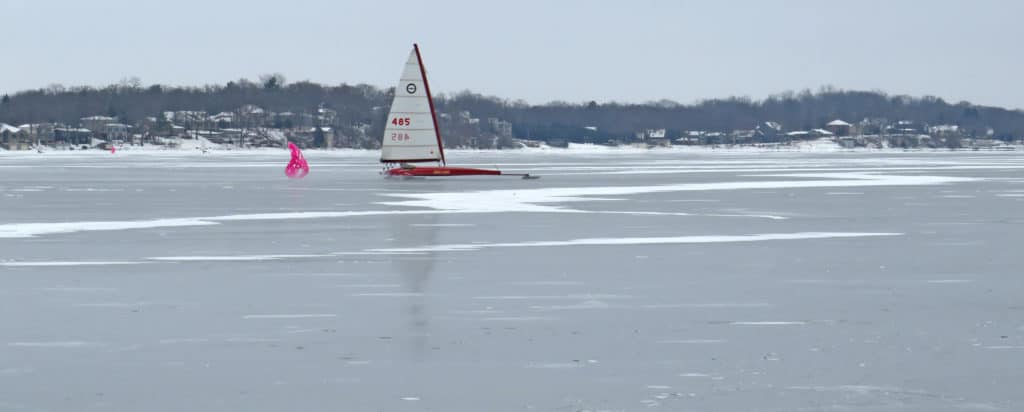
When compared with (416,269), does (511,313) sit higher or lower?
higher

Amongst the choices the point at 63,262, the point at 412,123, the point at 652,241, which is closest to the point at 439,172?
the point at 412,123

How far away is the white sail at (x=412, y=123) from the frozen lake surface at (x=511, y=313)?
87.4 ft

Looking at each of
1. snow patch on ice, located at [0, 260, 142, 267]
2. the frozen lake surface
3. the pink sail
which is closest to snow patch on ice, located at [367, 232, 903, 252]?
the frozen lake surface

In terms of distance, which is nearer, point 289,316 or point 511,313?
point 289,316

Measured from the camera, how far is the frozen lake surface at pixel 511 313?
29.4ft

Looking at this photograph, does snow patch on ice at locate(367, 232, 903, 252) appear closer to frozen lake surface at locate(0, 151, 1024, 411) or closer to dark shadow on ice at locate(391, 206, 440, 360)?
frozen lake surface at locate(0, 151, 1024, 411)

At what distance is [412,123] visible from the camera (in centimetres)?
5456

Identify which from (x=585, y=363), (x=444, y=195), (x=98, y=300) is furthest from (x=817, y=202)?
(x=585, y=363)

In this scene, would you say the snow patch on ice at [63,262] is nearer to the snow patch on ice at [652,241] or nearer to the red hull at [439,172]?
the snow patch on ice at [652,241]

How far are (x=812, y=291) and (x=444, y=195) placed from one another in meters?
24.9

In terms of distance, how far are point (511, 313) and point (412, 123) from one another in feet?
138

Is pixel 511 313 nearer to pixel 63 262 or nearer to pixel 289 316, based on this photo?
pixel 289 316

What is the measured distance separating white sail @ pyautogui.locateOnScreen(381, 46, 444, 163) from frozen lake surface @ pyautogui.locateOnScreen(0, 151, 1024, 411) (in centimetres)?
2663

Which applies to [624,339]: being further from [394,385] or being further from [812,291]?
[812,291]
